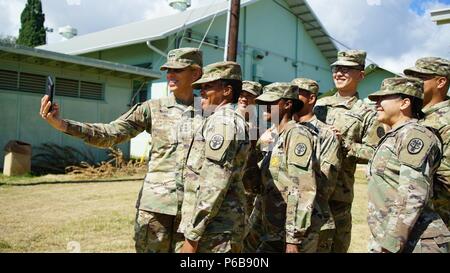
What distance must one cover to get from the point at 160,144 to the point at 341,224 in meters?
1.73

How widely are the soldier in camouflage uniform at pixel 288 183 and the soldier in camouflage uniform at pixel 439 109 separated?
33.8 inches

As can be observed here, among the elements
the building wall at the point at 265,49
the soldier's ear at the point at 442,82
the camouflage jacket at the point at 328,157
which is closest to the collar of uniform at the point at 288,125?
the camouflage jacket at the point at 328,157

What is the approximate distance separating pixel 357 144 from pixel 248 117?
1057mm

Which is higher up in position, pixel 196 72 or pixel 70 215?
pixel 196 72

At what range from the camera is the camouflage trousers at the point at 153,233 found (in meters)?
3.21

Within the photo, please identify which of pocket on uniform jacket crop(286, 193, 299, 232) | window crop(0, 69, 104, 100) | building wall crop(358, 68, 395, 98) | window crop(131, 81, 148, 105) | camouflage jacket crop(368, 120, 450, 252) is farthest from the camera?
building wall crop(358, 68, 395, 98)

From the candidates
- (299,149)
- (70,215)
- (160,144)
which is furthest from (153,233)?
(70,215)

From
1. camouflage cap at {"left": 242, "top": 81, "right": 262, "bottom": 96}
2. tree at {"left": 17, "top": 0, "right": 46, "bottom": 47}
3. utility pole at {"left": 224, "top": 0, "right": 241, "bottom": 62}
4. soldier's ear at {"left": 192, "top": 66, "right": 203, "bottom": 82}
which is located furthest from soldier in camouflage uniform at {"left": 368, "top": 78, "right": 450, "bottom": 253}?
tree at {"left": 17, "top": 0, "right": 46, "bottom": 47}

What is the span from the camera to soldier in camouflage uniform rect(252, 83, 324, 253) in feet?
9.60

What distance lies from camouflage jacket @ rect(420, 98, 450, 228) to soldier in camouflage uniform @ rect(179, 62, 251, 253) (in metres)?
1.46

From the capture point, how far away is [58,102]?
13.7 meters

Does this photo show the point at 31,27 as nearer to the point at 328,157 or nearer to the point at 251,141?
the point at 251,141

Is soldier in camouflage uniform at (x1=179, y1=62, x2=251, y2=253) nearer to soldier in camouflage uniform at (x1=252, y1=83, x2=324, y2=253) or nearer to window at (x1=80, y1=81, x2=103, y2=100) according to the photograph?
soldier in camouflage uniform at (x1=252, y1=83, x2=324, y2=253)

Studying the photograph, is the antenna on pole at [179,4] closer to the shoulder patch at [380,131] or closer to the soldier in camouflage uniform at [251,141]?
the soldier in camouflage uniform at [251,141]
